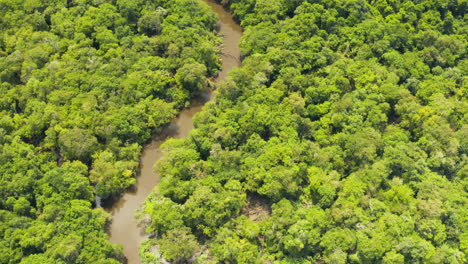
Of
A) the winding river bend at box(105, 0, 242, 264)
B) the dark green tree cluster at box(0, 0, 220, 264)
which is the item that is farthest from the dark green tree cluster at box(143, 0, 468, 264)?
the dark green tree cluster at box(0, 0, 220, 264)

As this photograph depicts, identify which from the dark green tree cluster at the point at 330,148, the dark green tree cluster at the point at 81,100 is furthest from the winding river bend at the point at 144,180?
the dark green tree cluster at the point at 330,148

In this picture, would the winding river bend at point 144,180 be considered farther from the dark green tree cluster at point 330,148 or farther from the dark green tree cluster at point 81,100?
the dark green tree cluster at point 330,148

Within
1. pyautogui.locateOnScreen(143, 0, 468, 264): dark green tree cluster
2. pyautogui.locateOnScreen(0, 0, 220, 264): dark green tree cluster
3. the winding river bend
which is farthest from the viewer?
the winding river bend

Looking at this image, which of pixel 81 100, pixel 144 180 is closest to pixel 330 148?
pixel 144 180

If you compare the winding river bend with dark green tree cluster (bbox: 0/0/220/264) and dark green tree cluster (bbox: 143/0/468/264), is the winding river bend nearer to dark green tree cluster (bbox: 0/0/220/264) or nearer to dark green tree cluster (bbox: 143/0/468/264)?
dark green tree cluster (bbox: 0/0/220/264)

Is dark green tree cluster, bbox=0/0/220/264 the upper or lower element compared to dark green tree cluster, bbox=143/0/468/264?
lower

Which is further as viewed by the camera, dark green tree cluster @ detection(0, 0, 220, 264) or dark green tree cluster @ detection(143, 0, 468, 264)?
dark green tree cluster @ detection(143, 0, 468, 264)
